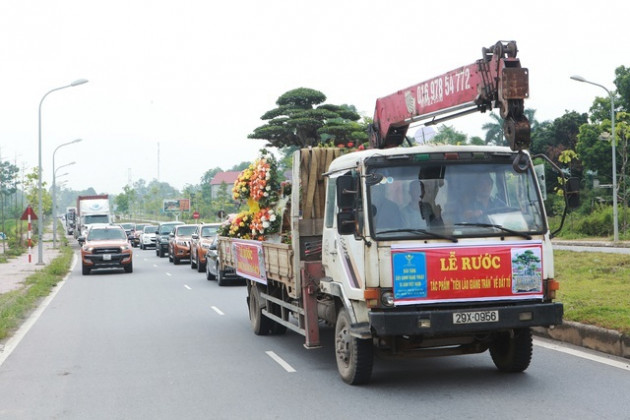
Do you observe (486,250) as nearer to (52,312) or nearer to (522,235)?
Result: (522,235)

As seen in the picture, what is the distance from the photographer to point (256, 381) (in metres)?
8.84

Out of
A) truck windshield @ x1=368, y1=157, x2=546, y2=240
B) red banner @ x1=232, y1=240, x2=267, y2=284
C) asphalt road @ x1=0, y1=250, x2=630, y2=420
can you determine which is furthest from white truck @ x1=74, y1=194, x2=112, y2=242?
truck windshield @ x1=368, y1=157, x2=546, y2=240

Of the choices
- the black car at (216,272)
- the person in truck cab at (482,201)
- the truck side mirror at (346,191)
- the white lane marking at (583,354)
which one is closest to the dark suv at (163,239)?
the black car at (216,272)

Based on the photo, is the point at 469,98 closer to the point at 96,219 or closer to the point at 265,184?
the point at 265,184

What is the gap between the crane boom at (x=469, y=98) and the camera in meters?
7.64

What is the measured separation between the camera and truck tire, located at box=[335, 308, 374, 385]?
8117 millimetres

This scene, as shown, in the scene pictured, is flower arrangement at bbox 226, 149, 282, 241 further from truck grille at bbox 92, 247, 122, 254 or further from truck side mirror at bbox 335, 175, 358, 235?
truck grille at bbox 92, 247, 122, 254

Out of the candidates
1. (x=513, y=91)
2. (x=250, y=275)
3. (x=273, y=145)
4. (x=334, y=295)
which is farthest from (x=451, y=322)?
(x=273, y=145)

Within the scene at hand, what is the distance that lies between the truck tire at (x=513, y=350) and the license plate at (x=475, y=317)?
27.6 inches

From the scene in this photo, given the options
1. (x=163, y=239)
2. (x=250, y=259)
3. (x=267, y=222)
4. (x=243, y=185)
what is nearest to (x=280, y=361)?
(x=267, y=222)

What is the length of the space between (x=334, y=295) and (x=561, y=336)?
392cm

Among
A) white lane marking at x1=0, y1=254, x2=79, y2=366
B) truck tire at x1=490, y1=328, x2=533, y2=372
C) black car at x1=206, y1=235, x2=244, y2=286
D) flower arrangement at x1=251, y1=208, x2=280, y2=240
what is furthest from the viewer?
black car at x1=206, y1=235, x2=244, y2=286

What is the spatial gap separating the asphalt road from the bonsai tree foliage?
36.2 meters

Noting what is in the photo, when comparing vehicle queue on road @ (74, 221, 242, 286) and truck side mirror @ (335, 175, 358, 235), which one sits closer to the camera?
truck side mirror @ (335, 175, 358, 235)
